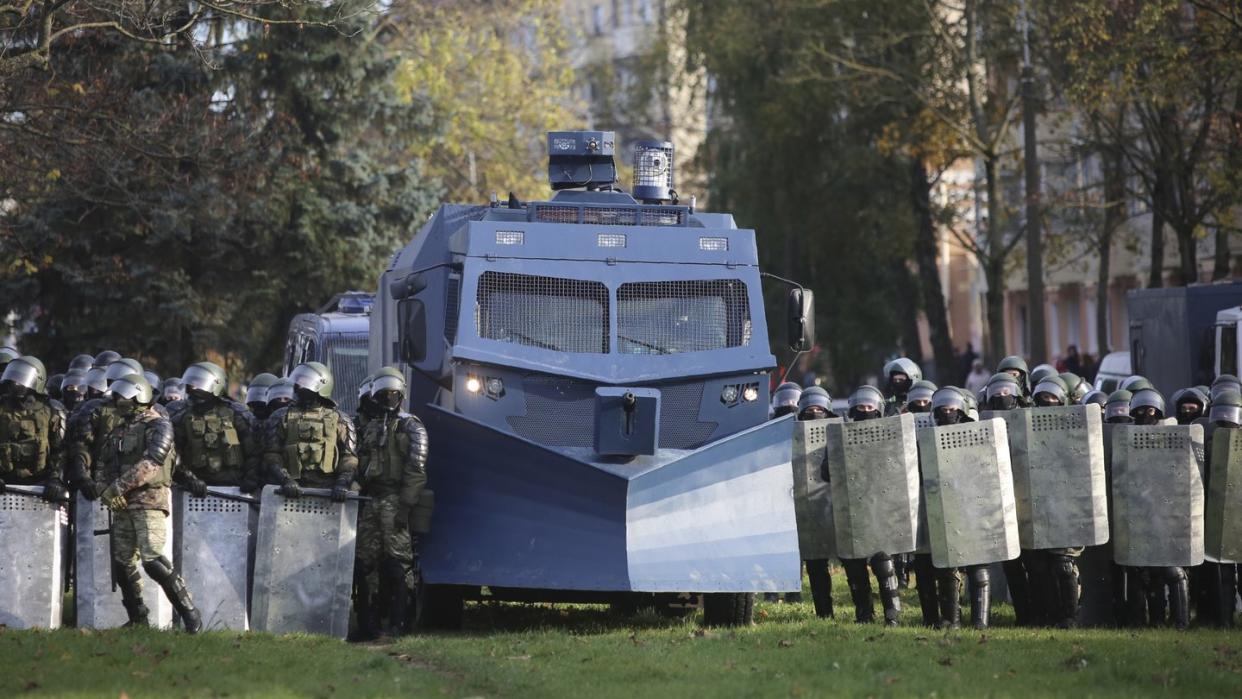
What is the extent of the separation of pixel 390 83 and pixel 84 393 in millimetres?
16159

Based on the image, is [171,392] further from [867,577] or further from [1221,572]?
[1221,572]

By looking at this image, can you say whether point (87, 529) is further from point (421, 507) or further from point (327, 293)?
point (327, 293)

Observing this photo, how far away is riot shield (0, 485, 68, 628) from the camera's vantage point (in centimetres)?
1416

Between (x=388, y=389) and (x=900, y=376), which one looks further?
(x=900, y=376)

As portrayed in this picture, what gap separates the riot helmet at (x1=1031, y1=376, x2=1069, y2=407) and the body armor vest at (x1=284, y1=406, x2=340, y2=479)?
5.32 meters

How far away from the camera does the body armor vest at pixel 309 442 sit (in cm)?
1452

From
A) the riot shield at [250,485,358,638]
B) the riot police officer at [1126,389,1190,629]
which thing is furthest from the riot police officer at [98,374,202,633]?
the riot police officer at [1126,389,1190,629]

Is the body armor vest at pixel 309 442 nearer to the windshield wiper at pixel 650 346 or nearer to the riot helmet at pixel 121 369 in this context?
the riot helmet at pixel 121 369

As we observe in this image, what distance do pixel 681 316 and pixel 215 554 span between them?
3.77 m

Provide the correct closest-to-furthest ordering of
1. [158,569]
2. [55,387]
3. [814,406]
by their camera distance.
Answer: [158,569]
[814,406]
[55,387]

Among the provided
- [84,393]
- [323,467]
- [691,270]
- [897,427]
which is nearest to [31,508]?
[323,467]

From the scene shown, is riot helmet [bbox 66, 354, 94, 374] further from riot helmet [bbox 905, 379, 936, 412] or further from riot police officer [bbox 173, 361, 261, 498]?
riot helmet [bbox 905, 379, 936, 412]

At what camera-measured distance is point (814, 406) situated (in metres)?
16.3

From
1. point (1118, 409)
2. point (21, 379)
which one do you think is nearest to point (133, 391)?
point (21, 379)
